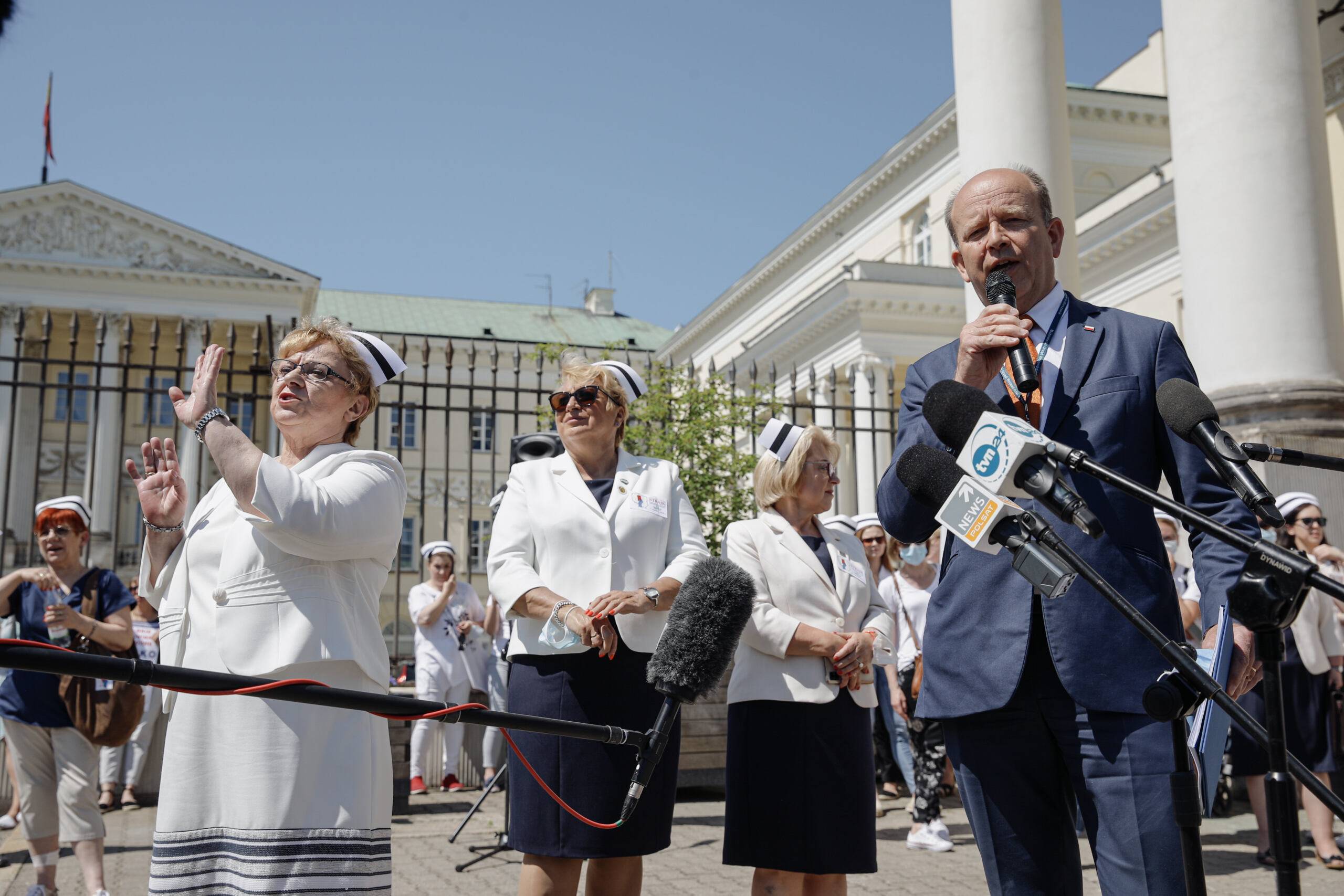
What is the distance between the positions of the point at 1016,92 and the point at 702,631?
27.5 feet

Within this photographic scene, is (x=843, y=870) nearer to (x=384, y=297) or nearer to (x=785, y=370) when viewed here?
(x=785, y=370)

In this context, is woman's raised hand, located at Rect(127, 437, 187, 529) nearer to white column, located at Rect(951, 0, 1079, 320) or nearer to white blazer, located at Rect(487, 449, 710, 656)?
white blazer, located at Rect(487, 449, 710, 656)

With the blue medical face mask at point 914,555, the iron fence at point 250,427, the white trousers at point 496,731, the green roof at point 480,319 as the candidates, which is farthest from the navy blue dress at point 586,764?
the green roof at point 480,319

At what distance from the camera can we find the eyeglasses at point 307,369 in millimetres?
3496

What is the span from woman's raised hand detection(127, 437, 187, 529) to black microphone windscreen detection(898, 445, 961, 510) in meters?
2.23

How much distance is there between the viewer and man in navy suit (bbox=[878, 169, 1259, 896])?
2.57 metres

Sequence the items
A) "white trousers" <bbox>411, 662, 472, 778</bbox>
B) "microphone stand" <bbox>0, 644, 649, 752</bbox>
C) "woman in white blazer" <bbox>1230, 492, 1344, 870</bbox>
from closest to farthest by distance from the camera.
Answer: "microphone stand" <bbox>0, 644, 649, 752</bbox>
"woman in white blazer" <bbox>1230, 492, 1344, 870</bbox>
"white trousers" <bbox>411, 662, 472, 778</bbox>

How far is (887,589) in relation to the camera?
9969mm

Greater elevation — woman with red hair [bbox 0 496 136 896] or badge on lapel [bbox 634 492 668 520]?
badge on lapel [bbox 634 492 668 520]

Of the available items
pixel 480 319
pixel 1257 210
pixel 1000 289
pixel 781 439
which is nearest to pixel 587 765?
pixel 781 439

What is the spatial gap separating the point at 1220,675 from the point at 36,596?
21.4ft

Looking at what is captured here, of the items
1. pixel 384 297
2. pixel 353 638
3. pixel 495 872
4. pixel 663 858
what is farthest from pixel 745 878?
pixel 384 297

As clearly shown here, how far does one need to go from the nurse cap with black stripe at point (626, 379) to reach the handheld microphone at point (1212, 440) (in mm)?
2897

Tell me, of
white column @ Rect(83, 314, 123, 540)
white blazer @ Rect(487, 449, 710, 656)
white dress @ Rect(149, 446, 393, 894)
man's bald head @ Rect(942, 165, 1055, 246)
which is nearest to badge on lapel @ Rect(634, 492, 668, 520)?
white blazer @ Rect(487, 449, 710, 656)
